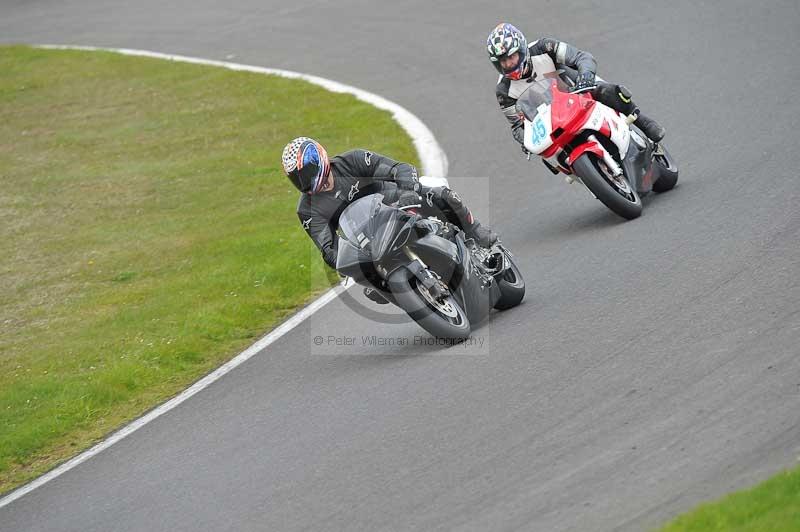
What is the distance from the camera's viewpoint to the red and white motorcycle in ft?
34.5

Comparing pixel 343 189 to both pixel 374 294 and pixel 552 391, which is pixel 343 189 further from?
pixel 552 391

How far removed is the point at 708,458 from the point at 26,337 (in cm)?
816

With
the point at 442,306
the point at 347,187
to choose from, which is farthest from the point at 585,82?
the point at 442,306

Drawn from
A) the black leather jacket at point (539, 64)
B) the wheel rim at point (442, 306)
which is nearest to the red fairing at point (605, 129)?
the black leather jacket at point (539, 64)

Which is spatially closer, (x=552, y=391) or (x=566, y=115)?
(x=552, y=391)

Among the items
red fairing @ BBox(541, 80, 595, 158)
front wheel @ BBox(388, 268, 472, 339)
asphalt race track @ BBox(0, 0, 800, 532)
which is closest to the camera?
asphalt race track @ BBox(0, 0, 800, 532)

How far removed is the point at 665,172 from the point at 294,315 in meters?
3.62

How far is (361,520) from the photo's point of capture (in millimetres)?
6375

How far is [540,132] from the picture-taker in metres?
10.8

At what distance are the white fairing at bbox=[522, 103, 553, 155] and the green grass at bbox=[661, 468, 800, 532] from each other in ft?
18.5

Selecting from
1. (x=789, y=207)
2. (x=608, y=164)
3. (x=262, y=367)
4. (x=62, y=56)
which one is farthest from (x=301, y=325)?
(x=62, y=56)

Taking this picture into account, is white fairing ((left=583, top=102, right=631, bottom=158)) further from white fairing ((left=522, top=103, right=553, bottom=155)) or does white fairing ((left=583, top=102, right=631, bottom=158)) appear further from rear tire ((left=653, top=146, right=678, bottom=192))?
rear tire ((left=653, top=146, right=678, bottom=192))

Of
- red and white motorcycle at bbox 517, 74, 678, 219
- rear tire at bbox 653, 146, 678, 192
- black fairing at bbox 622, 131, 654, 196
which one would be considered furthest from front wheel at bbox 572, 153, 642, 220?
rear tire at bbox 653, 146, 678, 192

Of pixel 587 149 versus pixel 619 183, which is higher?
pixel 587 149
